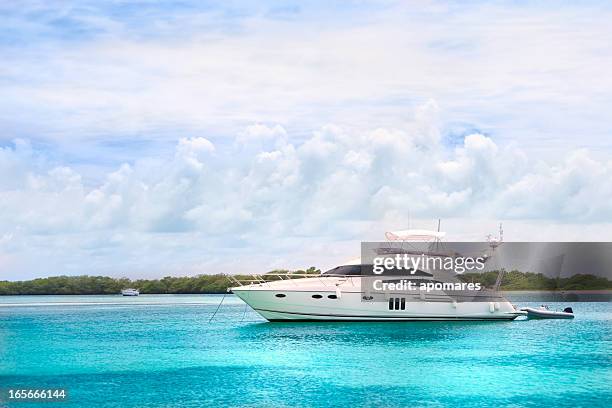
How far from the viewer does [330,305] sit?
52.2 m

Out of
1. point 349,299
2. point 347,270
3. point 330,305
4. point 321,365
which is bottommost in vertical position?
point 321,365

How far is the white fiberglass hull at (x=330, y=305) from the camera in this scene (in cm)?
5222

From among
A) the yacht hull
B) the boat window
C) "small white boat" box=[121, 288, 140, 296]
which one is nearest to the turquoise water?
the yacht hull

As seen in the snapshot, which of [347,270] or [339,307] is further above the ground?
[347,270]

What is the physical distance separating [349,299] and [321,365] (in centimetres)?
1784

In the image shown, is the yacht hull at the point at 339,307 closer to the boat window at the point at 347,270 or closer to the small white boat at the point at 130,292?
the boat window at the point at 347,270

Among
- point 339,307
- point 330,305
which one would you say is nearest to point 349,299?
point 339,307

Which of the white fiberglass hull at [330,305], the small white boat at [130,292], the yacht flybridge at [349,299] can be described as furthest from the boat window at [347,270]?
the small white boat at [130,292]

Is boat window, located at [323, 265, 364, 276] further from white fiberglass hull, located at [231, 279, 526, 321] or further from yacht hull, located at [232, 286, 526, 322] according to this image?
yacht hull, located at [232, 286, 526, 322]

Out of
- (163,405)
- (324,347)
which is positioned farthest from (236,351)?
(163,405)

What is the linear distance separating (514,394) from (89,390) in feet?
51.2

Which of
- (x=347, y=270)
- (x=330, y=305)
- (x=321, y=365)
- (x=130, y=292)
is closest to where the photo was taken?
(x=321, y=365)

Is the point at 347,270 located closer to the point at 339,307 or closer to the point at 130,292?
the point at 339,307

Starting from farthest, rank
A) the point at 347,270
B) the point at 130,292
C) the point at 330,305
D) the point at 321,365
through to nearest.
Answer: the point at 130,292 → the point at 347,270 → the point at 330,305 → the point at 321,365
